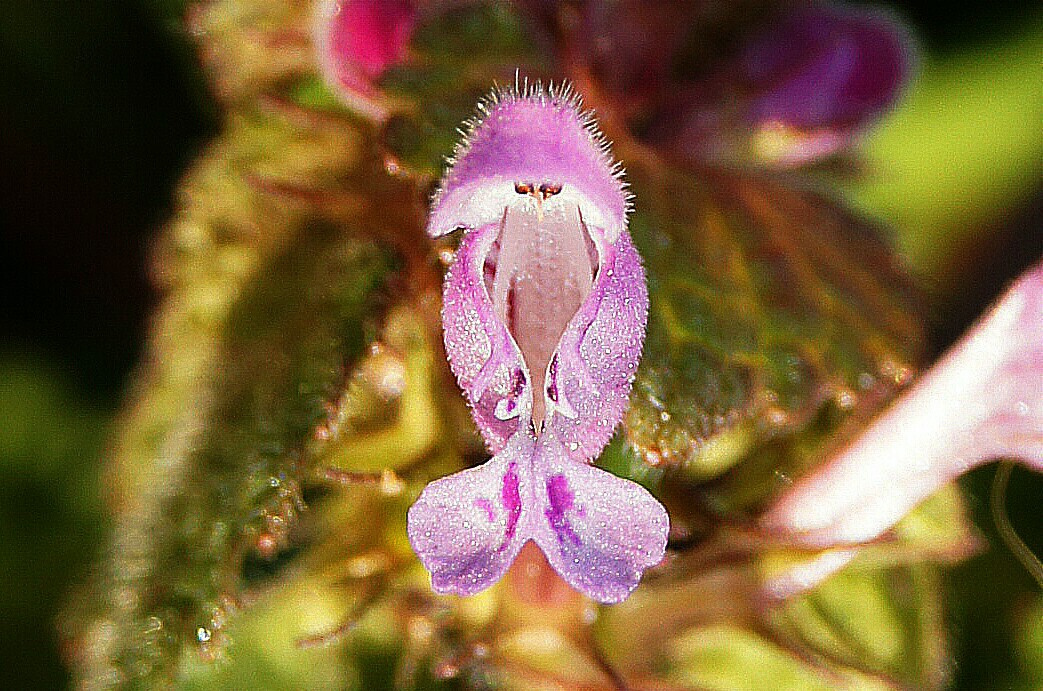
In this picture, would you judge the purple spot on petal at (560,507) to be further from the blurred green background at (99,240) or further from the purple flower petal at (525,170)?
the blurred green background at (99,240)

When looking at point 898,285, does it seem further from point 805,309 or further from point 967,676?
point 967,676

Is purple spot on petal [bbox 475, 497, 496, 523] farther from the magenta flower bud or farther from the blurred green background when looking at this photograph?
the blurred green background

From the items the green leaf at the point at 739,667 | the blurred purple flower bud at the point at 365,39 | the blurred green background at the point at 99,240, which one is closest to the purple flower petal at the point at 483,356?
the blurred purple flower bud at the point at 365,39

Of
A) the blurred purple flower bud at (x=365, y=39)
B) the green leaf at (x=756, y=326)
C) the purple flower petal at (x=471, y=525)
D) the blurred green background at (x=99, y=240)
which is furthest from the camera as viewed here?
the blurred green background at (x=99, y=240)

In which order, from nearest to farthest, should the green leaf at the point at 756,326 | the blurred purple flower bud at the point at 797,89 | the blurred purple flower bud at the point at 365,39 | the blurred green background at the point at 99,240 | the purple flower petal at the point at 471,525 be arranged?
the purple flower petal at the point at 471,525, the green leaf at the point at 756,326, the blurred purple flower bud at the point at 365,39, the blurred purple flower bud at the point at 797,89, the blurred green background at the point at 99,240

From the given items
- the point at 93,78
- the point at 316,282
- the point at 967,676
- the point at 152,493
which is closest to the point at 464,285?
the point at 316,282

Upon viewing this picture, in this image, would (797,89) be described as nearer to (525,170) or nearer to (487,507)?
(525,170)

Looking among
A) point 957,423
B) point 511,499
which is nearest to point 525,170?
point 511,499
